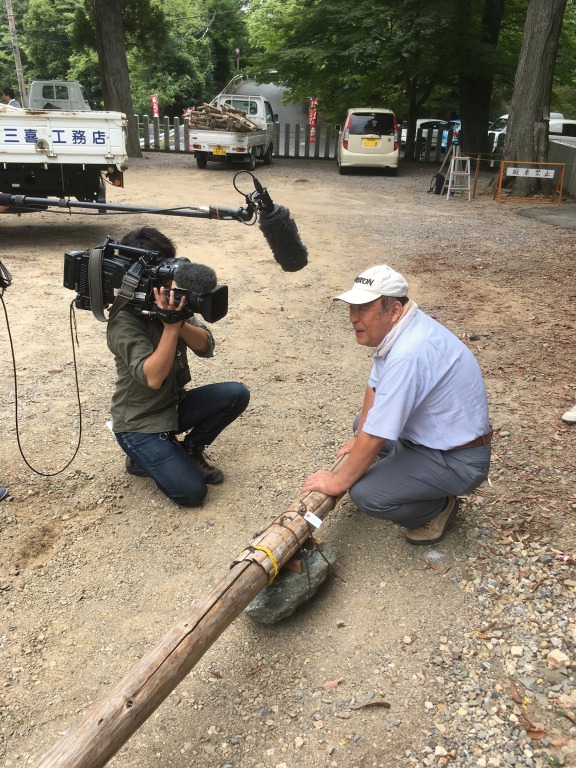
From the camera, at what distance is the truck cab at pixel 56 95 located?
16031mm

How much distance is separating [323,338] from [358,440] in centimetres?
330

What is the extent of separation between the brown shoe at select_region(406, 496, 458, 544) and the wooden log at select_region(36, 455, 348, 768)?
0.59m

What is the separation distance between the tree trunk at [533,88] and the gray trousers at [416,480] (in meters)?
12.7

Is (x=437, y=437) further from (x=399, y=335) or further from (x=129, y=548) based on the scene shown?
(x=129, y=548)

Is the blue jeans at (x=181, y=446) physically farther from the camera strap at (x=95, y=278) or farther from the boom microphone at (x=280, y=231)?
the boom microphone at (x=280, y=231)

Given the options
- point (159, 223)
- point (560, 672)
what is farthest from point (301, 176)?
point (560, 672)

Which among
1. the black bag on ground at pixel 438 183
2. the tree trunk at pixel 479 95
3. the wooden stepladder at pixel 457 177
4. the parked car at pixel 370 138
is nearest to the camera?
the wooden stepladder at pixel 457 177

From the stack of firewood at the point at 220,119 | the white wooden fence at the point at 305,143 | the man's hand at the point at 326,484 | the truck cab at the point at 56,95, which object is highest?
the truck cab at the point at 56,95

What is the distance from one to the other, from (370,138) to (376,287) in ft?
51.7

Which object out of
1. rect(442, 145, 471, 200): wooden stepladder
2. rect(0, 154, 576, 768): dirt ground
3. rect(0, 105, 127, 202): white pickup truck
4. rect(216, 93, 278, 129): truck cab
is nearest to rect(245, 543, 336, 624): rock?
rect(0, 154, 576, 768): dirt ground

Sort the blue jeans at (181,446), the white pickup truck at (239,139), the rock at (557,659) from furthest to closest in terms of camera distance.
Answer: the white pickup truck at (239,139) < the blue jeans at (181,446) < the rock at (557,659)

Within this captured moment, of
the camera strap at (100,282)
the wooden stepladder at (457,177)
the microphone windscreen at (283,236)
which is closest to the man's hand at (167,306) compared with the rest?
the camera strap at (100,282)

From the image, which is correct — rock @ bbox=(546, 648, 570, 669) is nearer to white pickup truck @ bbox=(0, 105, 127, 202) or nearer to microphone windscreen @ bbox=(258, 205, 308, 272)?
microphone windscreen @ bbox=(258, 205, 308, 272)

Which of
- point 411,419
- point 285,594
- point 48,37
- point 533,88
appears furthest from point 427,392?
point 48,37
